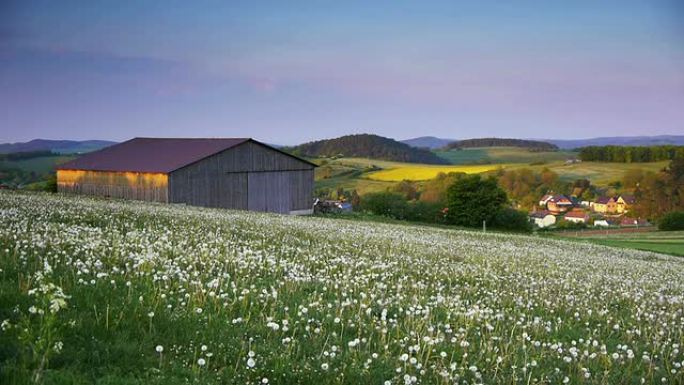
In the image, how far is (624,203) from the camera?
15038cm

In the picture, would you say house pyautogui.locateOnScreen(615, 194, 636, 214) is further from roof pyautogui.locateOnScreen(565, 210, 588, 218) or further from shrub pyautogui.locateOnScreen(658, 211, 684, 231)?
shrub pyautogui.locateOnScreen(658, 211, 684, 231)

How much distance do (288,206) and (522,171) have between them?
126143 mm

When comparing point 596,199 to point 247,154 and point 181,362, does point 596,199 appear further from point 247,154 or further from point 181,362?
point 181,362

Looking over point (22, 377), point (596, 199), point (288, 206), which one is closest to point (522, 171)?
point (596, 199)

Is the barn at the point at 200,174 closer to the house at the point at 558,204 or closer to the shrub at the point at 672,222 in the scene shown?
the shrub at the point at 672,222

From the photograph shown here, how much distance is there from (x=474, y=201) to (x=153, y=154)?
60.0m

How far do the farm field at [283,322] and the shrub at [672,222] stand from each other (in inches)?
4353

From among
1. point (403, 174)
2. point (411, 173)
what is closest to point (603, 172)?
point (411, 173)

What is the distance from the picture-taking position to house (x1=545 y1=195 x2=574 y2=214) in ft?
518

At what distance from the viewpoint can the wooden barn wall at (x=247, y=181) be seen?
61562mm

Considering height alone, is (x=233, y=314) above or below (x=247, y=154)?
below

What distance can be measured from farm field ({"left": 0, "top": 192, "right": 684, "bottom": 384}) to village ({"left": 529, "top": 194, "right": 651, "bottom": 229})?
417 ft

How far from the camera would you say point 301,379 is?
5.79 metres

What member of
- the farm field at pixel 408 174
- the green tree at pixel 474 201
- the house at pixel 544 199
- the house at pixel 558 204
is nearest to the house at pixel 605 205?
the house at pixel 558 204
